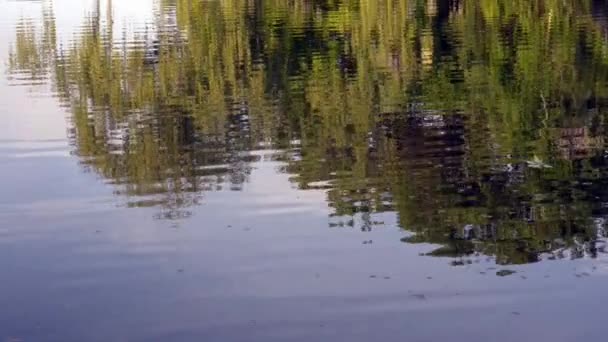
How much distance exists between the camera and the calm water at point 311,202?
23.6 feet

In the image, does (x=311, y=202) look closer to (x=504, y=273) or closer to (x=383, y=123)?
(x=504, y=273)

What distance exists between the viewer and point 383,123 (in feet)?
46.1

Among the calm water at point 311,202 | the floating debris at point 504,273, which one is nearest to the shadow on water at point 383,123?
the calm water at point 311,202

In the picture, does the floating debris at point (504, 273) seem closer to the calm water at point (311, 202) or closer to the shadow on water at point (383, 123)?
the calm water at point (311, 202)

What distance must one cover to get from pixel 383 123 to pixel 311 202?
14.1ft

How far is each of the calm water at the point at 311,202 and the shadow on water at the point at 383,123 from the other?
0.16 feet

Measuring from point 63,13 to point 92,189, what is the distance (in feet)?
121

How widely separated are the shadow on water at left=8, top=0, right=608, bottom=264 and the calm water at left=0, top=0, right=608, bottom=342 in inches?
1.9

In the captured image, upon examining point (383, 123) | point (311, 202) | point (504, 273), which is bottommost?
point (504, 273)

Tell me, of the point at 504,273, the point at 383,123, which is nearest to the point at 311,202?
the point at 504,273

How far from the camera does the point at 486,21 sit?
100 feet

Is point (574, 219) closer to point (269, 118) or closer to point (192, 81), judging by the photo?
point (269, 118)

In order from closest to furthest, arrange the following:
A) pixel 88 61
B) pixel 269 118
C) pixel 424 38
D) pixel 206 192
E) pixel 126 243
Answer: pixel 126 243 < pixel 206 192 < pixel 269 118 < pixel 88 61 < pixel 424 38

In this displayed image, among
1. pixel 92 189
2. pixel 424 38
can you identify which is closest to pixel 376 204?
pixel 92 189
